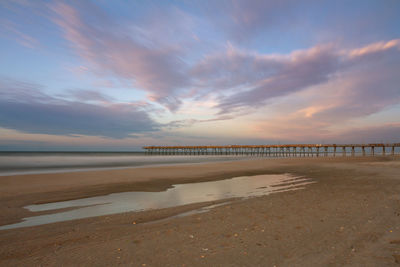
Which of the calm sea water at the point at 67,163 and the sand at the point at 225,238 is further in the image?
the calm sea water at the point at 67,163

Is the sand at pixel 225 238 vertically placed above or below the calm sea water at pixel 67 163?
above

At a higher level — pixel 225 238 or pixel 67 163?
pixel 225 238

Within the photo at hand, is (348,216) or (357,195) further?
(357,195)

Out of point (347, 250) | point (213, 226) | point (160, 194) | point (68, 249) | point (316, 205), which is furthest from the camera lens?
point (160, 194)

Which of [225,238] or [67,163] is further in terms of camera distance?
[67,163]

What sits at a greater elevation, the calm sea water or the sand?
the sand

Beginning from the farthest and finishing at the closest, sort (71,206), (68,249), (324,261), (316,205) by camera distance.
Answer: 1. (71,206)
2. (316,205)
3. (68,249)
4. (324,261)

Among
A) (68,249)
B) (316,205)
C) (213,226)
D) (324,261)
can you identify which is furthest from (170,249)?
(316,205)

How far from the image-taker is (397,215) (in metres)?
6.78

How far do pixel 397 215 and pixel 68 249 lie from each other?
Result: 8.94 metres

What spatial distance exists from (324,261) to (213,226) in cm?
280

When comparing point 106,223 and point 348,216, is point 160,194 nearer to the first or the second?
point 106,223

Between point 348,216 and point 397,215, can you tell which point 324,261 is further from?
point 397,215

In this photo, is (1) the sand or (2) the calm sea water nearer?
(1) the sand
